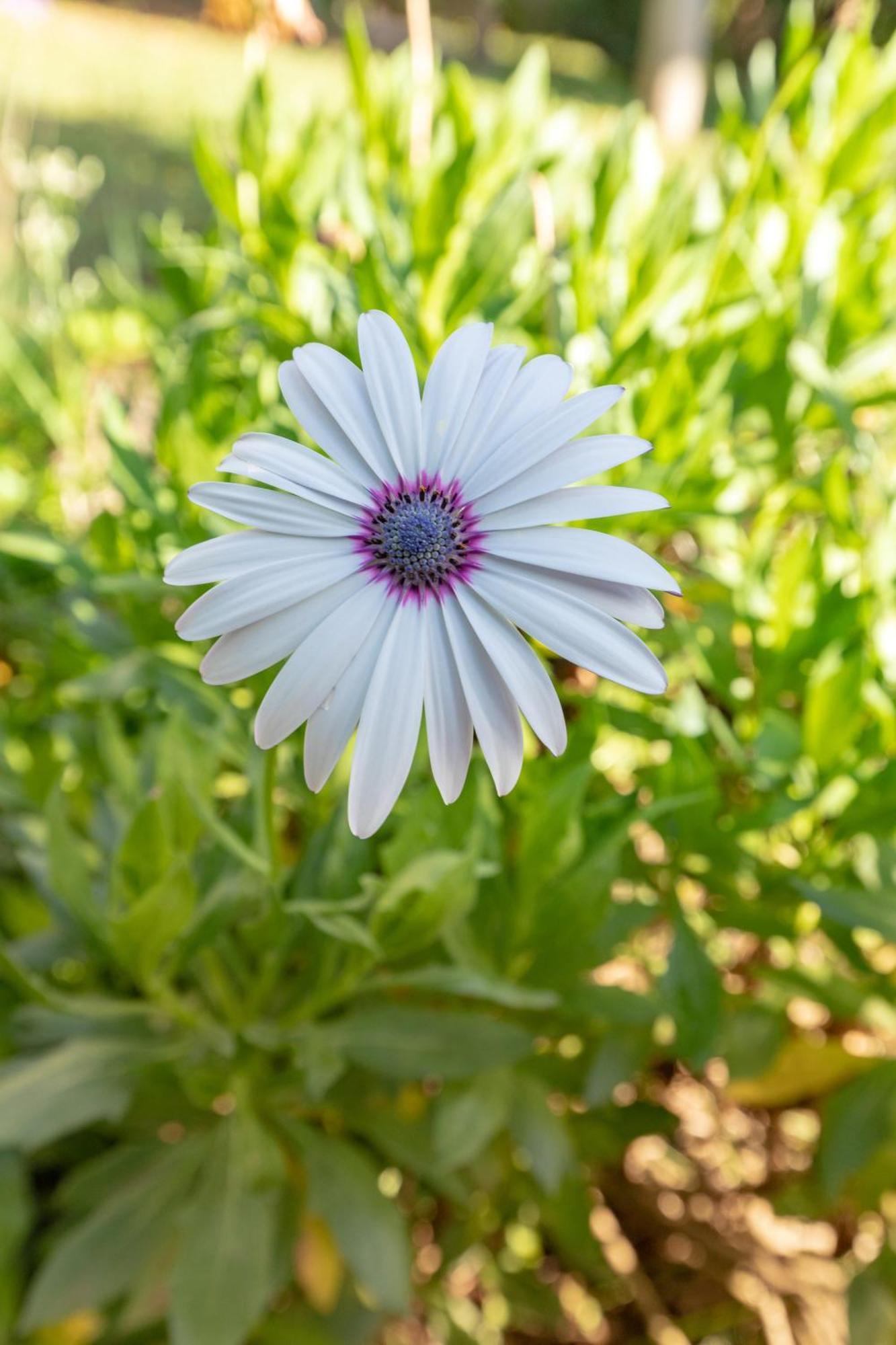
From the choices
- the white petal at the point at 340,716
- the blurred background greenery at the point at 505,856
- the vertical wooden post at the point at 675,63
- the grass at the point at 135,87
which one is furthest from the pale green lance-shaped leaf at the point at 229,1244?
the vertical wooden post at the point at 675,63

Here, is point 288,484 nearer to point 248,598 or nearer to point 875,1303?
point 248,598

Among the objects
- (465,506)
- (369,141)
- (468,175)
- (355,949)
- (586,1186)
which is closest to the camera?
(465,506)

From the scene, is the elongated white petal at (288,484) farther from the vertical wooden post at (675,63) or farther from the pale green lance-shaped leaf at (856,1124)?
the vertical wooden post at (675,63)

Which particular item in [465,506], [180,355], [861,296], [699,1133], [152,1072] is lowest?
[699,1133]

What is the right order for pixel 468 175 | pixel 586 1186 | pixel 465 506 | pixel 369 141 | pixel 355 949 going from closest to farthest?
pixel 465 506 → pixel 355 949 → pixel 586 1186 → pixel 468 175 → pixel 369 141

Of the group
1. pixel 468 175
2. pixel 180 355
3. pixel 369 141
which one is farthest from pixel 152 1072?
pixel 369 141

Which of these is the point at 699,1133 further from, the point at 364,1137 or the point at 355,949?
the point at 355,949

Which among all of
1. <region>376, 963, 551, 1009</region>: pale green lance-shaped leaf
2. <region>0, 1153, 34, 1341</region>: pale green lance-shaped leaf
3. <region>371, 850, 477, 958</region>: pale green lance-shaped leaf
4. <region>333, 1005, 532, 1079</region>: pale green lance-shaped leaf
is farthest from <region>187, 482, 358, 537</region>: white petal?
<region>0, 1153, 34, 1341</region>: pale green lance-shaped leaf

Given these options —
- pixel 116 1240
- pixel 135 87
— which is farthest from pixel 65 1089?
pixel 135 87
